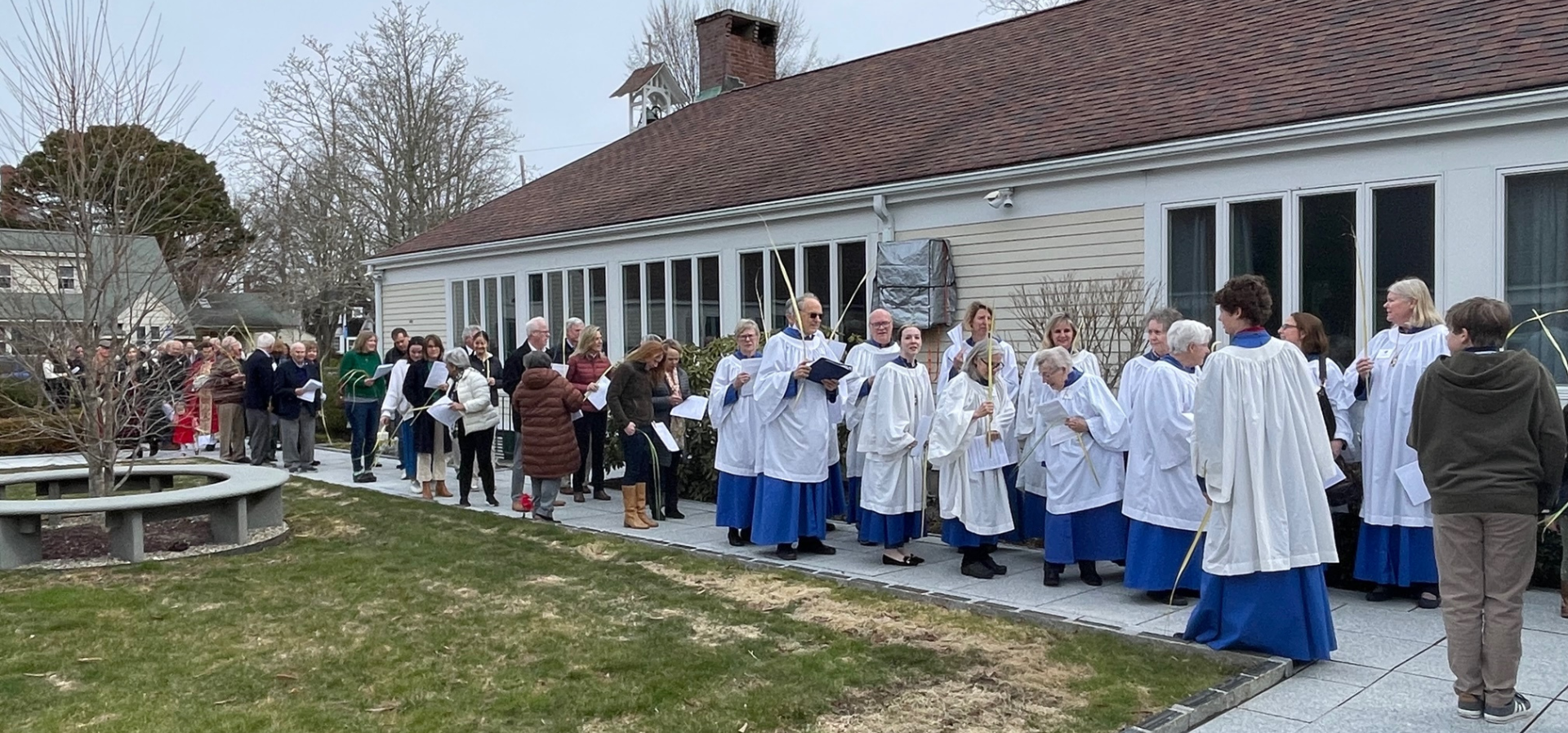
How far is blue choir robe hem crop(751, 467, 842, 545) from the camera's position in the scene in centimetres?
865

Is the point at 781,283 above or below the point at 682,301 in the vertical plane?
above

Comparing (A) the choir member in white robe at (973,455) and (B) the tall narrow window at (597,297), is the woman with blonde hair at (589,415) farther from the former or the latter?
(B) the tall narrow window at (597,297)

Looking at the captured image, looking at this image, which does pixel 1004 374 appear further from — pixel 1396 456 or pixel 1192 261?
pixel 1192 261

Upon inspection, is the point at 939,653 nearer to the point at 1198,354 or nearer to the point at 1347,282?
the point at 1198,354

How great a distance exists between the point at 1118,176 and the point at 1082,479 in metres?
4.52

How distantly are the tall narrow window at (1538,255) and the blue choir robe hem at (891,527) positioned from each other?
4.56 metres

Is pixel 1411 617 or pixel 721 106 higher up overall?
pixel 721 106

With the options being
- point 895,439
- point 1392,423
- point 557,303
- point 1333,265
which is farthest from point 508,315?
point 1392,423

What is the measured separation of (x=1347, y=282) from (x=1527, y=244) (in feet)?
4.53

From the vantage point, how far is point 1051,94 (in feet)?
43.9

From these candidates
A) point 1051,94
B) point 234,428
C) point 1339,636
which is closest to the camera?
point 1339,636

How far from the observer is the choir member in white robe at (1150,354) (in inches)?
292

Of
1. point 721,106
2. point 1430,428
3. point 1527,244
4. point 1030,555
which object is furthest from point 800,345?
point 721,106

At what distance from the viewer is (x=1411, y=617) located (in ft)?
21.9
